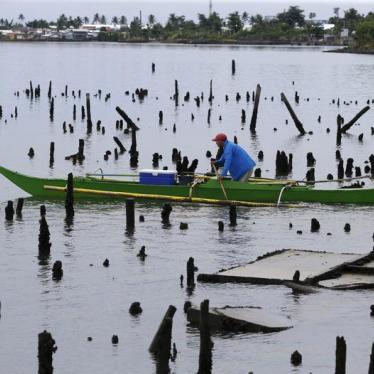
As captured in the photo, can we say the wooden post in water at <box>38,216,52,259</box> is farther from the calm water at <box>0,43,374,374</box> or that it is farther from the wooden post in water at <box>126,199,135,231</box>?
the wooden post in water at <box>126,199,135,231</box>

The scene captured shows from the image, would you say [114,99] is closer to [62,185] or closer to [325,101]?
[325,101]

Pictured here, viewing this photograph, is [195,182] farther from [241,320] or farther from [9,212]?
[241,320]

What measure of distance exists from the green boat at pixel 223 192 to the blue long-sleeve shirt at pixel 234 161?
1.19 ft

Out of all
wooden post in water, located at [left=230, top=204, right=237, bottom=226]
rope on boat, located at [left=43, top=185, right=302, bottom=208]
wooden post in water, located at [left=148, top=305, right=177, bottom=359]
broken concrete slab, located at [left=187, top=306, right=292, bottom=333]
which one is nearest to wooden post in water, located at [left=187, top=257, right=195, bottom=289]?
broken concrete slab, located at [left=187, top=306, right=292, bottom=333]

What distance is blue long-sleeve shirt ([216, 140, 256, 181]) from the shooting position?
4478 cm

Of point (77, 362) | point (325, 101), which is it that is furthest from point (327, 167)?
point (325, 101)

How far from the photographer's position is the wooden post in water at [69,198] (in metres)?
43.7

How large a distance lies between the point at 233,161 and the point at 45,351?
72.1 feet

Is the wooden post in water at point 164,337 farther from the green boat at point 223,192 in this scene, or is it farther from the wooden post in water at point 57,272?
the green boat at point 223,192

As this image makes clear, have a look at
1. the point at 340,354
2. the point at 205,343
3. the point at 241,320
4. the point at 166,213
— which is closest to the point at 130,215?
the point at 166,213

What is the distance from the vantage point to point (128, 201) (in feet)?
137

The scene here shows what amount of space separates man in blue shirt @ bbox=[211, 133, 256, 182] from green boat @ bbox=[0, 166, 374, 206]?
0.29 m

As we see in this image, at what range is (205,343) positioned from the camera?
80.6 feet

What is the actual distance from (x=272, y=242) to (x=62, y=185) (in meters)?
9.22
